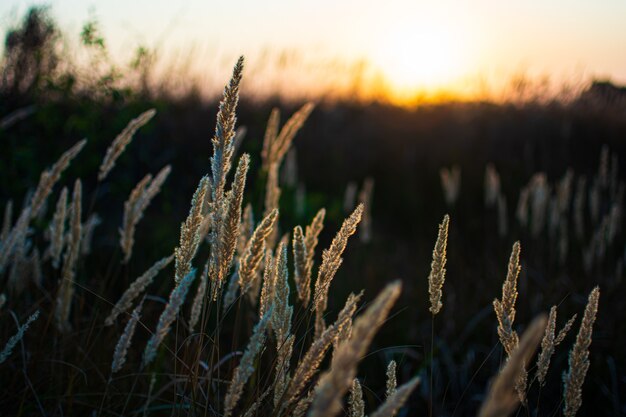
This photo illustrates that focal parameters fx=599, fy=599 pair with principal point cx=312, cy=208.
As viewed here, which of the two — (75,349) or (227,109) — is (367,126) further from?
(227,109)

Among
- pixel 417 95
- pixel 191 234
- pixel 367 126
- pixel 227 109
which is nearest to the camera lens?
pixel 227 109

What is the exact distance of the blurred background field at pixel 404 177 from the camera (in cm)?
388

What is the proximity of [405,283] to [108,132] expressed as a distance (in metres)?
2.80

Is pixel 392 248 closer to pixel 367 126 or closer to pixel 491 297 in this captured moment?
pixel 491 297

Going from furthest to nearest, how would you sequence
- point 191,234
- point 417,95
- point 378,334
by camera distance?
point 417,95
point 378,334
point 191,234

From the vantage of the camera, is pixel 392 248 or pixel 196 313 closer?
pixel 196 313

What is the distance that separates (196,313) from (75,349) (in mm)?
897

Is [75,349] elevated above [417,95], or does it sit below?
below

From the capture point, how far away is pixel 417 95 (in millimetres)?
10055

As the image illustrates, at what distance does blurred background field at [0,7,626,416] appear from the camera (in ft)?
12.7

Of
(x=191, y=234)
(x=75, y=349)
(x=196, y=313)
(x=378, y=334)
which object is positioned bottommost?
(x=378, y=334)

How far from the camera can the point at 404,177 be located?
7062 mm

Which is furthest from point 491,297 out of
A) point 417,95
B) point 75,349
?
point 417,95

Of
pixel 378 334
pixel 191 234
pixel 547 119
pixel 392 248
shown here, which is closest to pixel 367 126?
pixel 547 119
